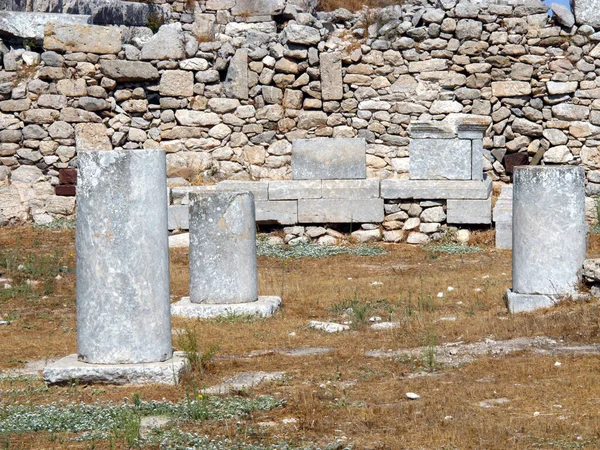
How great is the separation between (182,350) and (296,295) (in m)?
3.22

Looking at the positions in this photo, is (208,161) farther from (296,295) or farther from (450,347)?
(450,347)

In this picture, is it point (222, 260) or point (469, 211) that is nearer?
point (222, 260)

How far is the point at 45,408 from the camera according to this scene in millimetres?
6008

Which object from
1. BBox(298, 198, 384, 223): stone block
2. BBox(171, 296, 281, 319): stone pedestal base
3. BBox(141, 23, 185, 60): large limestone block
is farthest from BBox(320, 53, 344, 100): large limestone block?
BBox(171, 296, 281, 319): stone pedestal base

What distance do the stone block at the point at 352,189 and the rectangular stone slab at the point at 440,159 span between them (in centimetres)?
66

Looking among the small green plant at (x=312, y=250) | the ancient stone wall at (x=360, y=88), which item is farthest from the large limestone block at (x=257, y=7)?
the small green plant at (x=312, y=250)

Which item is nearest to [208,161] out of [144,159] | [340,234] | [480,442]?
[340,234]

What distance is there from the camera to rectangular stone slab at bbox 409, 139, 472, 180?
14391mm

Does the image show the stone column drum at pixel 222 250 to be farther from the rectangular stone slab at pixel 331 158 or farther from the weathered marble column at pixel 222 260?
the rectangular stone slab at pixel 331 158

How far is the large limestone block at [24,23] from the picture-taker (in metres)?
16.9

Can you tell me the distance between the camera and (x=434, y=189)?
46.8 ft

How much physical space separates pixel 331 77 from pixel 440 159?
3362 millimetres

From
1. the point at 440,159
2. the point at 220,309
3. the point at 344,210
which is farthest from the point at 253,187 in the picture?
the point at 220,309

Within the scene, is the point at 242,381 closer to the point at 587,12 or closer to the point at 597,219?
the point at 597,219
